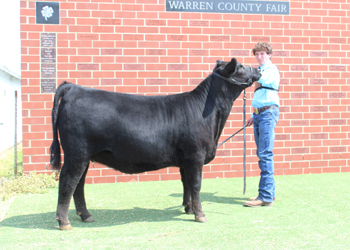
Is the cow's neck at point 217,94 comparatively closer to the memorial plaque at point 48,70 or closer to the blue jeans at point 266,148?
the blue jeans at point 266,148

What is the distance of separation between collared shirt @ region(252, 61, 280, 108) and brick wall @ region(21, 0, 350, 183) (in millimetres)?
1754

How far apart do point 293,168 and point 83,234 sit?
4.38 meters

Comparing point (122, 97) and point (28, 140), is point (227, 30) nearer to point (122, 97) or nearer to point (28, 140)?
point (122, 97)

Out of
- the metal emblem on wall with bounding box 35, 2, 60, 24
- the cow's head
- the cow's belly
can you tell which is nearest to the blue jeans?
the cow's head

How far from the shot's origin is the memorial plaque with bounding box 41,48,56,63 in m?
5.67

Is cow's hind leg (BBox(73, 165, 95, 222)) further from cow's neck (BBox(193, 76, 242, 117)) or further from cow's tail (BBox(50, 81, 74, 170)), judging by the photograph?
cow's neck (BBox(193, 76, 242, 117))

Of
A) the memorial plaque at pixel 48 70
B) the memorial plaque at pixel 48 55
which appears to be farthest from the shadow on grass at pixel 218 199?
the memorial plaque at pixel 48 55

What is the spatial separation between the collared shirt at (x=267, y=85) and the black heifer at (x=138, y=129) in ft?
1.18

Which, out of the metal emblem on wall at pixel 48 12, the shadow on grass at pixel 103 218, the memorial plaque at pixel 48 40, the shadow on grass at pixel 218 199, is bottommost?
the shadow on grass at pixel 218 199

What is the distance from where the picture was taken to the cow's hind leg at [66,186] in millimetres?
3383

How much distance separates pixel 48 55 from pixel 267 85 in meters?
3.74

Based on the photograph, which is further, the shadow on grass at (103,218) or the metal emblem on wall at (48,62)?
the metal emblem on wall at (48,62)

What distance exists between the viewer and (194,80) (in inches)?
237

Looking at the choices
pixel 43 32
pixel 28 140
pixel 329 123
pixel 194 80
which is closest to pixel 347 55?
pixel 329 123
